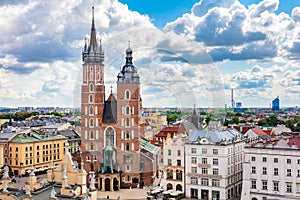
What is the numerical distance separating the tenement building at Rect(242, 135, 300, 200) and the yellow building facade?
732 inches

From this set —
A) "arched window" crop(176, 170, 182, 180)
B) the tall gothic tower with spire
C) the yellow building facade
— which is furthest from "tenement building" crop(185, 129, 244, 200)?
the yellow building facade

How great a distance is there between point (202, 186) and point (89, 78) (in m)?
9.52

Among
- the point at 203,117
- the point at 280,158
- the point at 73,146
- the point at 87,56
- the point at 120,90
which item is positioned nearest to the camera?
the point at 203,117

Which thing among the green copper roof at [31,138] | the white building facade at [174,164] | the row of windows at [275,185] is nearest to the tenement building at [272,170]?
the row of windows at [275,185]

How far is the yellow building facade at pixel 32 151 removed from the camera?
36.3 metres

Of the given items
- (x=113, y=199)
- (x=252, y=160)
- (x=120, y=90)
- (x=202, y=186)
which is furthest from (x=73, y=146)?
(x=120, y=90)

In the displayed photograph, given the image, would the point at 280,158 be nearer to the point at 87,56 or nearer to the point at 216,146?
the point at 216,146

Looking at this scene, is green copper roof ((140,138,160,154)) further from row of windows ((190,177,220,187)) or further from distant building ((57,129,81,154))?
distant building ((57,129,81,154))

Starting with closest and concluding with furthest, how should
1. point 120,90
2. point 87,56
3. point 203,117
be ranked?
point 203,117 → point 120,90 → point 87,56

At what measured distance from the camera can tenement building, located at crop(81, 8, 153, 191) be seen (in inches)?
578

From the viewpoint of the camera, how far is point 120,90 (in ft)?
47.5

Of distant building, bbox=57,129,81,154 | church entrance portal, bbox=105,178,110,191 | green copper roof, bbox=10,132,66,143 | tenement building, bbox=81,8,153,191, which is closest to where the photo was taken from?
tenement building, bbox=81,8,153,191

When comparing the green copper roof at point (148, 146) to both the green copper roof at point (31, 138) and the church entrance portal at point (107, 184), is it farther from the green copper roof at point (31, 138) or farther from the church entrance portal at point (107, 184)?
the green copper roof at point (31, 138)

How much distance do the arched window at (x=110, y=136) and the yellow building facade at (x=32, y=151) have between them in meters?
15.3
